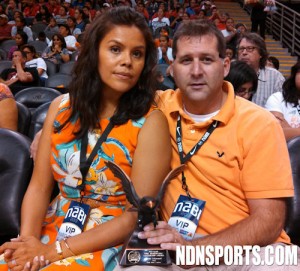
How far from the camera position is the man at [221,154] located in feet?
4.89

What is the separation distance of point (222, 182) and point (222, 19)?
8347mm

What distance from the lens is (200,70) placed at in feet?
5.20

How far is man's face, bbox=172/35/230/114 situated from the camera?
1.60 m

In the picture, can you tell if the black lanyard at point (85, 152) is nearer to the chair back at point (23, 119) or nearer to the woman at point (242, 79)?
the woman at point (242, 79)

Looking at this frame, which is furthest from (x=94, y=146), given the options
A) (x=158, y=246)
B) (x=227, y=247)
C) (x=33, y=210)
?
(x=227, y=247)

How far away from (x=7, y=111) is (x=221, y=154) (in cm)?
141

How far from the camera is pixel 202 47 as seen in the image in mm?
1592

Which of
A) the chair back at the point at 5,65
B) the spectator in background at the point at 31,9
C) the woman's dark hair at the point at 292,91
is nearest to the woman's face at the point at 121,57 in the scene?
the woman's dark hair at the point at 292,91

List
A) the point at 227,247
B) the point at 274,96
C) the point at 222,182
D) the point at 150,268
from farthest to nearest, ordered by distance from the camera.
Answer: the point at 274,96 < the point at 222,182 < the point at 227,247 < the point at 150,268

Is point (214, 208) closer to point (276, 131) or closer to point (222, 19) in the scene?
point (276, 131)

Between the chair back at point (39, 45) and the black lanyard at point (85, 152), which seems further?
the chair back at point (39, 45)

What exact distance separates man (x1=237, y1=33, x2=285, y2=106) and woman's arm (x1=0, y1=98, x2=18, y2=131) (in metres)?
1.70

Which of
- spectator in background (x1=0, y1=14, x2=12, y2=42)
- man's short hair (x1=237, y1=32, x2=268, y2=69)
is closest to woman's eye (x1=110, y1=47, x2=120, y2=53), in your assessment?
man's short hair (x1=237, y1=32, x2=268, y2=69)

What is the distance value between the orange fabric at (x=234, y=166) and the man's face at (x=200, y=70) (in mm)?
70
